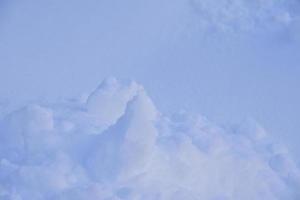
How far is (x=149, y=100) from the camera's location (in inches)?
100

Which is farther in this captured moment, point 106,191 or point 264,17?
point 264,17

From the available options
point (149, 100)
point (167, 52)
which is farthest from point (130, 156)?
point (167, 52)

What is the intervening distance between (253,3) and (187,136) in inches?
71.4

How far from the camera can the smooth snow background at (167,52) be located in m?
Answer: 3.72

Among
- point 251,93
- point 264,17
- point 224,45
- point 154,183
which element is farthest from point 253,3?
point 154,183

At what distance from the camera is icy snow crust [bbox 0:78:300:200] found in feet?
7.62

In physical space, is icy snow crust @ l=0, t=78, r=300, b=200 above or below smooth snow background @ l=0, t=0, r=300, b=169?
below

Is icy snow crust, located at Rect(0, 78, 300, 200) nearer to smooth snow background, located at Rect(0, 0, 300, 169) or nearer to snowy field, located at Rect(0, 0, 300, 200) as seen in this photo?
snowy field, located at Rect(0, 0, 300, 200)

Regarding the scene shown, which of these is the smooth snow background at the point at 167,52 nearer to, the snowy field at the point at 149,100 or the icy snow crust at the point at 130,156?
the snowy field at the point at 149,100

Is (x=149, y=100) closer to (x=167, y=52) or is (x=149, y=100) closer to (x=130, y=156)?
(x=130, y=156)

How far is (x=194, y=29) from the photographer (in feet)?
13.5

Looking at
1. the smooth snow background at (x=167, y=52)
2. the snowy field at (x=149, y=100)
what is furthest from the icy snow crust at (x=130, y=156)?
the smooth snow background at (x=167, y=52)

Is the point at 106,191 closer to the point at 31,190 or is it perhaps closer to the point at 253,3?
the point at 31,190

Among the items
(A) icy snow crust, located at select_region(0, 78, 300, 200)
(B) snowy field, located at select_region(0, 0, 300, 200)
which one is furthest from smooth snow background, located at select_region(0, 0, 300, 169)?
(A) icy snow crust, located at select_region(0, 78, 300, 200)
